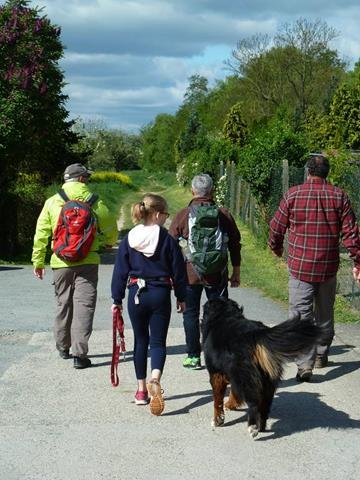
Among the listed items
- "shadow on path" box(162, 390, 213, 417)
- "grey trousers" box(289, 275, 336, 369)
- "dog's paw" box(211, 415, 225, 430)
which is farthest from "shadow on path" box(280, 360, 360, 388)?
"dog's paw" box(211, 415, 225, 430)

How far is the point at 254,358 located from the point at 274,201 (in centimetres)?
1248

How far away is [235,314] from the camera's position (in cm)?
578

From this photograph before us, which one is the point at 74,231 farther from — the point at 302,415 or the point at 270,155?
the point at 270,155

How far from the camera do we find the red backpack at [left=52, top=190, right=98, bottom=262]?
7301mm

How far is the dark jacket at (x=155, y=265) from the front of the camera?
598cm

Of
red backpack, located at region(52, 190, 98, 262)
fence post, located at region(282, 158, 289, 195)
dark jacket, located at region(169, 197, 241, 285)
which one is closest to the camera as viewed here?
dark jacket, located at region(169, 197, 241, 285)

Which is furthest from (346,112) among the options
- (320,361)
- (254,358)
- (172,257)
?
(254,358)

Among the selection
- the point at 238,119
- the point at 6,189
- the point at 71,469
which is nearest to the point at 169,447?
the point at 71,469

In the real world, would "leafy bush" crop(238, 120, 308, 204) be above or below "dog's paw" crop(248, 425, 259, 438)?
above

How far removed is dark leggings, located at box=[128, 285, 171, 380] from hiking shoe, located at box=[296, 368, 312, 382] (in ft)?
4.65

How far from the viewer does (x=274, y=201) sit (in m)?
17.5

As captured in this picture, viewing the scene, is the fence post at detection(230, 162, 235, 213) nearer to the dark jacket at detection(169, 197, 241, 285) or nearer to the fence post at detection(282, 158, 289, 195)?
the fence post at detection(282, 158, 289, 195)

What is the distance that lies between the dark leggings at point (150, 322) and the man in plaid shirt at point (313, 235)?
137 cm

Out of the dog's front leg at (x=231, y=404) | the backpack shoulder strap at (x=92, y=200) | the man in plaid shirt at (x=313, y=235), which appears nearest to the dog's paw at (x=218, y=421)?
the dog's front leg at (x=231, y=404)
